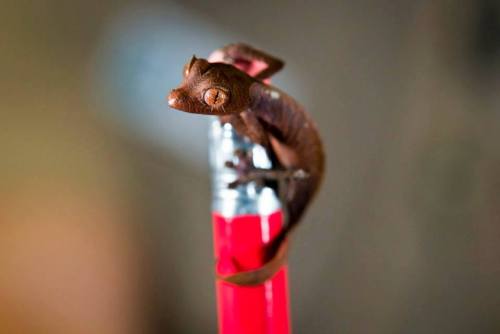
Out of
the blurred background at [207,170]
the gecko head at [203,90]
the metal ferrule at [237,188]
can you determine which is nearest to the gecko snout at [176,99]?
the gecko head at [203,90]

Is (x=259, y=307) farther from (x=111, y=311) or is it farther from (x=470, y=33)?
(x=470, y=33)

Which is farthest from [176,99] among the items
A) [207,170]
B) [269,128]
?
[207,170]

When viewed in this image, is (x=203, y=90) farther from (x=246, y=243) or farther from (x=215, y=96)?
(x=246, y=243)

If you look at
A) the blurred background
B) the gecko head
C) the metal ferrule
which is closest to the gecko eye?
the gecko head

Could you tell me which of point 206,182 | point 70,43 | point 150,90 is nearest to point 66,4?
point 70,43

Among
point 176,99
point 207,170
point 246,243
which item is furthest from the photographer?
point 207,170
